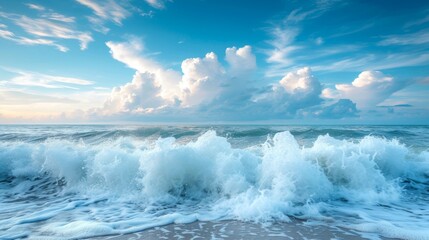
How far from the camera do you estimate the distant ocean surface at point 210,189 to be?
5516mm

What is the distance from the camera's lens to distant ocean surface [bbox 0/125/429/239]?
18.1 feet

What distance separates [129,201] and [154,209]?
108cm

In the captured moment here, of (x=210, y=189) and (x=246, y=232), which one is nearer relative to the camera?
(x=246, y=232)

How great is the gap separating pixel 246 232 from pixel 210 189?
282cm

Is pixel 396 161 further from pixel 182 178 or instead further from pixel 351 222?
pixel 182 178

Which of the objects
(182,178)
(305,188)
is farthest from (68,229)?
(305,188)

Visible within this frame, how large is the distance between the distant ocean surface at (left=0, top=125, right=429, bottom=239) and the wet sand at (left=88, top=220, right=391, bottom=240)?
0.69 ft

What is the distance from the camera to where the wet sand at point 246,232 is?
4723mm

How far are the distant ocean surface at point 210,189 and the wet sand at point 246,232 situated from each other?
0.21 metres

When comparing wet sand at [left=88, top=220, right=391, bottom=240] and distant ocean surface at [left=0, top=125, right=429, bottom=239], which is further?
distant ocean surface at [left=0, top=125, right=429, bottom=239]

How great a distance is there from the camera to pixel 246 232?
4.88 metres

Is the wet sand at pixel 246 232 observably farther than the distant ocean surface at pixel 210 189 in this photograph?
No

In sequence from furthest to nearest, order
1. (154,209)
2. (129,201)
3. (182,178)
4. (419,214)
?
1. (182,178)
2. (129,201)
3. (154,209)
4. (419,214)

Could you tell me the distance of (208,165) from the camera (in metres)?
8.18
